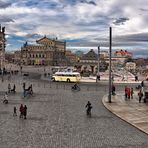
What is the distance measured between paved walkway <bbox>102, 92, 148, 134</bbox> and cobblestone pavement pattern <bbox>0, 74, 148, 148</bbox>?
613mm

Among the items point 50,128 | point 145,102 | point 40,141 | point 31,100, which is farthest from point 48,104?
point 40,141

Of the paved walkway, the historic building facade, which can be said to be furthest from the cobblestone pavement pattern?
the historic building facade

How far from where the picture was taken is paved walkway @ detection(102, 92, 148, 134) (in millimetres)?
25516

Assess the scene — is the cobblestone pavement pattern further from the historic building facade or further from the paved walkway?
the historic building facade

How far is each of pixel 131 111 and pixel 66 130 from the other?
31.8 feet

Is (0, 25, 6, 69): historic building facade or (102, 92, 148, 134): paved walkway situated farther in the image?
(0, 25, 6, 69): historic building facade

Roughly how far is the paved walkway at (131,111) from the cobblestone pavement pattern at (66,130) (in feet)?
2.01

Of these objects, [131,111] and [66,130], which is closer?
[66,130]

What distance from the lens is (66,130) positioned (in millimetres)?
22859

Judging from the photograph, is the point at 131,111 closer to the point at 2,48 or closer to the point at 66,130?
the point at 66,130

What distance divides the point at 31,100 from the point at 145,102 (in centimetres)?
1150

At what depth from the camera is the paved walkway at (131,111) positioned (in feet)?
83.7

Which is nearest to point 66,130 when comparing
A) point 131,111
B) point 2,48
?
point 131,111

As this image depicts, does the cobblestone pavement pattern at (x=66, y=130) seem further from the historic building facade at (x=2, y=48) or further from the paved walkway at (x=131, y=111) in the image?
the historic building facade at (x=2, y=48)
